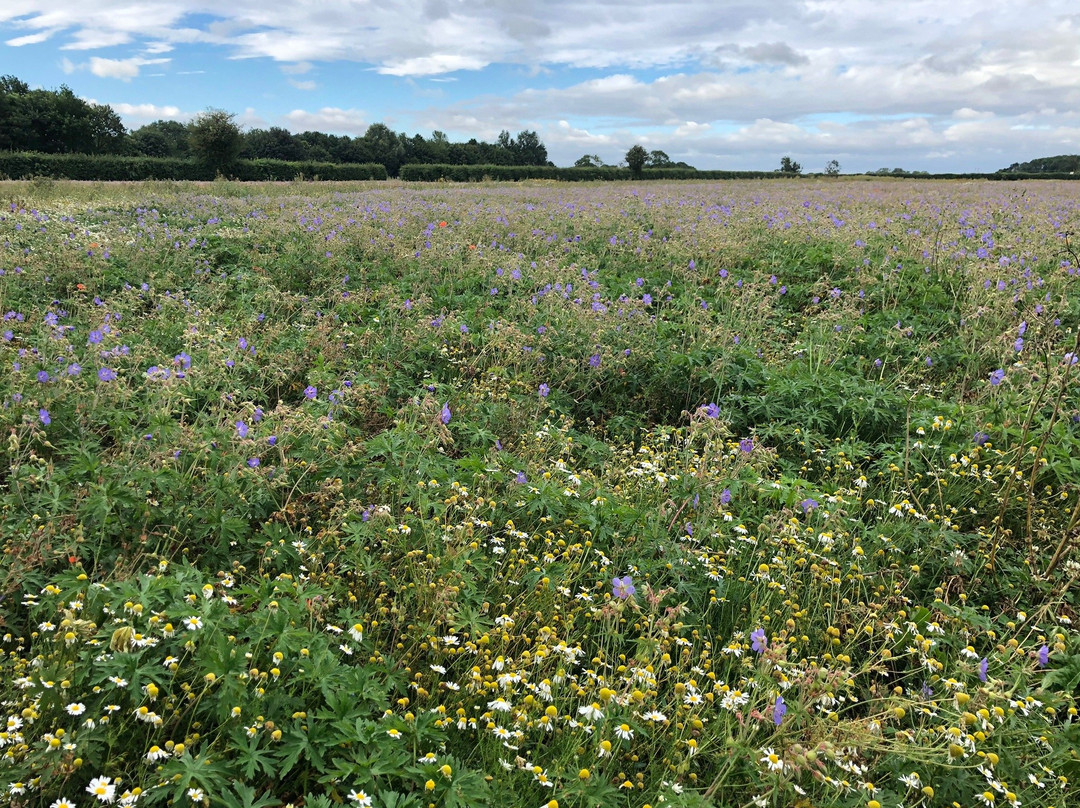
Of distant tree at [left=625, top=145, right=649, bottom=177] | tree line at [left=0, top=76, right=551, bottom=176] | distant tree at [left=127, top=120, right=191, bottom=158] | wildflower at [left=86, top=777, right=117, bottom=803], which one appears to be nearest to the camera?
wildflower at [left=86, top=777, right=117, bottom=803]

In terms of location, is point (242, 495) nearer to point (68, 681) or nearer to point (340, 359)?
point (68, 681)

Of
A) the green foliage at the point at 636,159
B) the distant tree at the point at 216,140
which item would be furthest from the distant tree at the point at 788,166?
the distant tree at the point at 216,140

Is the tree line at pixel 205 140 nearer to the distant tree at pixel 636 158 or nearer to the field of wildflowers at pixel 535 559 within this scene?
the distant tree at pixel 636 158

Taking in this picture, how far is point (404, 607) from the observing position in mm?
2502

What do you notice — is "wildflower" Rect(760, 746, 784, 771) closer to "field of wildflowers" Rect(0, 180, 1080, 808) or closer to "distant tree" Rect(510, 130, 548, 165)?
"field of wildflowers" Rect(0, 180, 1080, 808)

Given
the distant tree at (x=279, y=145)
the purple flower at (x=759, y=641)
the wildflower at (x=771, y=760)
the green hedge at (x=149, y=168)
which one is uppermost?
the distant tree at (x=279, y=145)

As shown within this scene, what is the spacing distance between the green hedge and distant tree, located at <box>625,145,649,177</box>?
65.4ft

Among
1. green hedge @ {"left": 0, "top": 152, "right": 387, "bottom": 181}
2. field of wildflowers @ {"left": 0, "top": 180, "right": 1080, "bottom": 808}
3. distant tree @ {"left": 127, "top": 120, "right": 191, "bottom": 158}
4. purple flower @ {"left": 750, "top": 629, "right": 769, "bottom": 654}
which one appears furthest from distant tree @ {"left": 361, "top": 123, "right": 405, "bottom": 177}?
purple flower @ {"left": 750, "top": 629, "right": 769, "bottom": 654}

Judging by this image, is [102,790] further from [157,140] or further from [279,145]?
[157,140]

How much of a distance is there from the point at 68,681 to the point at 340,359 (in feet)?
11.5

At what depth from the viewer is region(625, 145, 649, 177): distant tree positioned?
48.1 m

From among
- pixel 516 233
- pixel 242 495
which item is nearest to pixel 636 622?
pixel 242 495

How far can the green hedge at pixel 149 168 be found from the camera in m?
32.6

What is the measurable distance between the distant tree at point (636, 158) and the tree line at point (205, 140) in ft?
29.6
